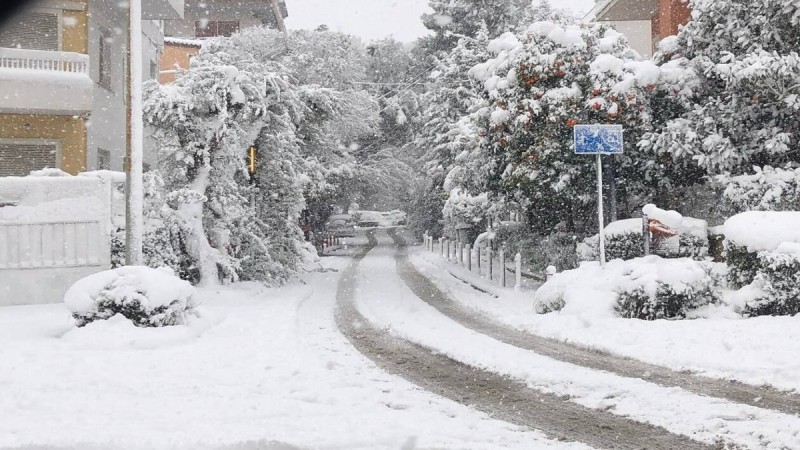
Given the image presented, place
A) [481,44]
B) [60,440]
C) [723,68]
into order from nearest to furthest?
[60,440]
[723,68]
[481,44]

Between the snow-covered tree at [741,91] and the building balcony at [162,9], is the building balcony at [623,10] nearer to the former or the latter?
the snow-covered tree at [741,91]

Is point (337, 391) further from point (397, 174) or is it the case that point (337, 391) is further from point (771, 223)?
point (397, 174)

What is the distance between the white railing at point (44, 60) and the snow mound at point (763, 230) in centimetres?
1446

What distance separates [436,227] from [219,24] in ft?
57.2

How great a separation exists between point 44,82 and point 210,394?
13250 mm

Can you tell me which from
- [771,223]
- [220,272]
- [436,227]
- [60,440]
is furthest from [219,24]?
[60,440]

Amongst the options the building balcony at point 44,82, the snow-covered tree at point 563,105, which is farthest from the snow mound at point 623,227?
the building balcony at point 44,82

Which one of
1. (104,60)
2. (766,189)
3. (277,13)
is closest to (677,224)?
(766,189)

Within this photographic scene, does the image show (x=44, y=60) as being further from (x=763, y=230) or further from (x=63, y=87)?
(x=763, y=230)

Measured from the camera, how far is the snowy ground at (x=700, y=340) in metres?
7.74

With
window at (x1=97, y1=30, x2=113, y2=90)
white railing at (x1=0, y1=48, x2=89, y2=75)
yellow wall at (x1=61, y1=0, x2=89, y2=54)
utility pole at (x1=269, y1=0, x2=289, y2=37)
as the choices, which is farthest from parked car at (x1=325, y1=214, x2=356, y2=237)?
white railing at (x1=0, y1=48, x2=89, y2=75)

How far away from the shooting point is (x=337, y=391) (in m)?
6.87

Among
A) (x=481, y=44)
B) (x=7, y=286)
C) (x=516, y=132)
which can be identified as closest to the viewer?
(x=7, y=286)

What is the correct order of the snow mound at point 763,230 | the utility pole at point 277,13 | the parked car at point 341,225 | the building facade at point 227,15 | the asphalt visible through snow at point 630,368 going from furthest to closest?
the parked car at point 341,225 → the utility pole at point 277,13 → the building facade at point 227,15 → the snow mound at point 763,230 → the asphalt visible through snow at point 630,368
